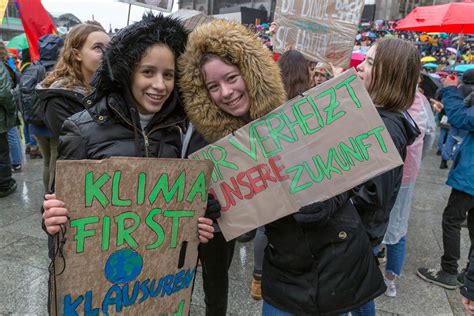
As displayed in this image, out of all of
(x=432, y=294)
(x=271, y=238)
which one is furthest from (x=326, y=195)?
(x=432, y=294)

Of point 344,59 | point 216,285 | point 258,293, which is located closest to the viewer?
point 216,285

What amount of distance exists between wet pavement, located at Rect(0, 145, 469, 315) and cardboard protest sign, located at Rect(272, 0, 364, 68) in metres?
2.13

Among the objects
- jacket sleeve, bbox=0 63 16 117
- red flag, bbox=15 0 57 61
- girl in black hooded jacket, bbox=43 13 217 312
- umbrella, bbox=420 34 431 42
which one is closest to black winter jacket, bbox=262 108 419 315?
girl in black hooded jacket, bbox=43 13 217 312

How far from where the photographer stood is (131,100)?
1692 mm

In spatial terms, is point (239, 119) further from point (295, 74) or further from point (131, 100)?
point (295, 74)

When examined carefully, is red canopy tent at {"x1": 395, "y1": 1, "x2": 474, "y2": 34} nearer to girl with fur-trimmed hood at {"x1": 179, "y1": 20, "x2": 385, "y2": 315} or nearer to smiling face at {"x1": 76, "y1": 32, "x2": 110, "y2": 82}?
girl with fur-trimmed hood at {"x1": 179, "y1": 20, "x2": 385, "y2": 315}

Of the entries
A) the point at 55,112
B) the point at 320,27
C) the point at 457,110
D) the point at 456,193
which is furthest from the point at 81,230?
the point at 320,27

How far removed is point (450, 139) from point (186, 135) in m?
6.11

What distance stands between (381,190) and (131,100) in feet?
4.11

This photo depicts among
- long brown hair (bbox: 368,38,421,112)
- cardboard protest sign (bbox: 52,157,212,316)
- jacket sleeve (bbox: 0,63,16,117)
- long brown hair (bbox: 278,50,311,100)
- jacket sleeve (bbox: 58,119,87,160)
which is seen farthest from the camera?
jacket sleeve (bbox: 0,63,16,117)

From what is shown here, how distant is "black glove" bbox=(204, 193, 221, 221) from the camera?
1.74 m

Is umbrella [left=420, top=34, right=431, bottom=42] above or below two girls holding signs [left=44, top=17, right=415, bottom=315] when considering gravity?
above

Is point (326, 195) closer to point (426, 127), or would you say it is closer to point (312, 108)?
point (312, 108)

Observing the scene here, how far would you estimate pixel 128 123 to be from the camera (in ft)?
5.43
